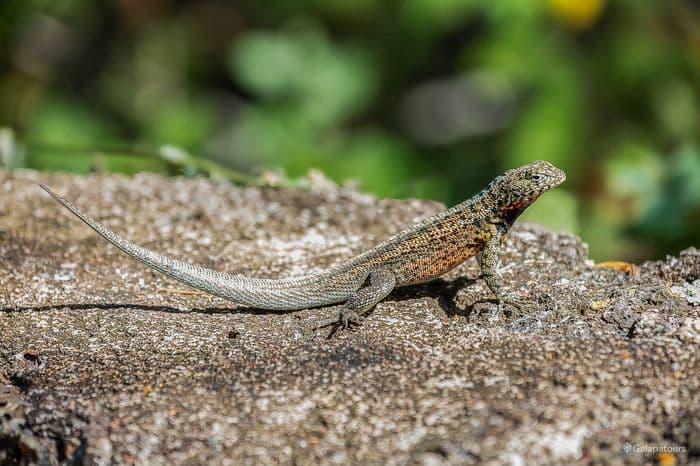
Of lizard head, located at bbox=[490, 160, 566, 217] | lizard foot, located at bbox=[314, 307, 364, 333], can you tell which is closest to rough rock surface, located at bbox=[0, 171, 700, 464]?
lizard foot, located at bbox=[314, 307, 364, 333]

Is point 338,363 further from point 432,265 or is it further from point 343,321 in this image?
point 432,265

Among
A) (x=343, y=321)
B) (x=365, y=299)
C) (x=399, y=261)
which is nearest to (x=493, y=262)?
(x=399, y=261)

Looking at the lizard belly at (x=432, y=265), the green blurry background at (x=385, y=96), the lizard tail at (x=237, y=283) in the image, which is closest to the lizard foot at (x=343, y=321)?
the lizard tail at (x=237, y=283)

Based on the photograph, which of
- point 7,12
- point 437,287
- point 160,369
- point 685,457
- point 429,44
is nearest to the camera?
point 685,457

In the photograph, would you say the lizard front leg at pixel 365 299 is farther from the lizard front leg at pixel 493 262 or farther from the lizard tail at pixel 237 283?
the lizard front leg at pixel 493 262

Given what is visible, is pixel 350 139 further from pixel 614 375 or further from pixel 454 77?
pixel 614 375

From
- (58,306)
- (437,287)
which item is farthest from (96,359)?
(437,287)

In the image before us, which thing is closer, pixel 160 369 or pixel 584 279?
pixel 160 369
